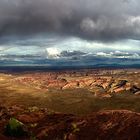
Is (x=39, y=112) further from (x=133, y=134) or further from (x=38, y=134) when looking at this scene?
(x=133, y=134)

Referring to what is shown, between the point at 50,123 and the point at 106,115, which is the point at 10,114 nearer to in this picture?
the point at 50,123

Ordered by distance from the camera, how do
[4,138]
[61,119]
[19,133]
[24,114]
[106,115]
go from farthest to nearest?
[24,114]
[61,119]
[106,115]
[19,133]
[4,138]

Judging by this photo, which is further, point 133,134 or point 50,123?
point 50,123

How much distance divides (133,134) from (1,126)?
61.4ft

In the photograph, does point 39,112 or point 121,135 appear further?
point 39,112

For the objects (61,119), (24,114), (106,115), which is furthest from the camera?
(24,114)

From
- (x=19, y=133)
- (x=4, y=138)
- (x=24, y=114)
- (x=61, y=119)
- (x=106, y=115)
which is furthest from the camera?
(x=24, y=114)

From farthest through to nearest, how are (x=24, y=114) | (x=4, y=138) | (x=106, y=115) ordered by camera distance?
(x=24, y=114) → (x=106, y=115) → (x=4, y=138)

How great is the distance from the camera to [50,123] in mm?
52312

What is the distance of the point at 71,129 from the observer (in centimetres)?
4703

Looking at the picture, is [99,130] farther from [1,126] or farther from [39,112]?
[39,112]

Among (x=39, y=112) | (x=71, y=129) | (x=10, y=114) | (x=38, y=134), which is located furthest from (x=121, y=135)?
(x=10, y=114)

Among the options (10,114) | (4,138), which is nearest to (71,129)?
(4,138)

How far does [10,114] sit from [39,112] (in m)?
5.33
